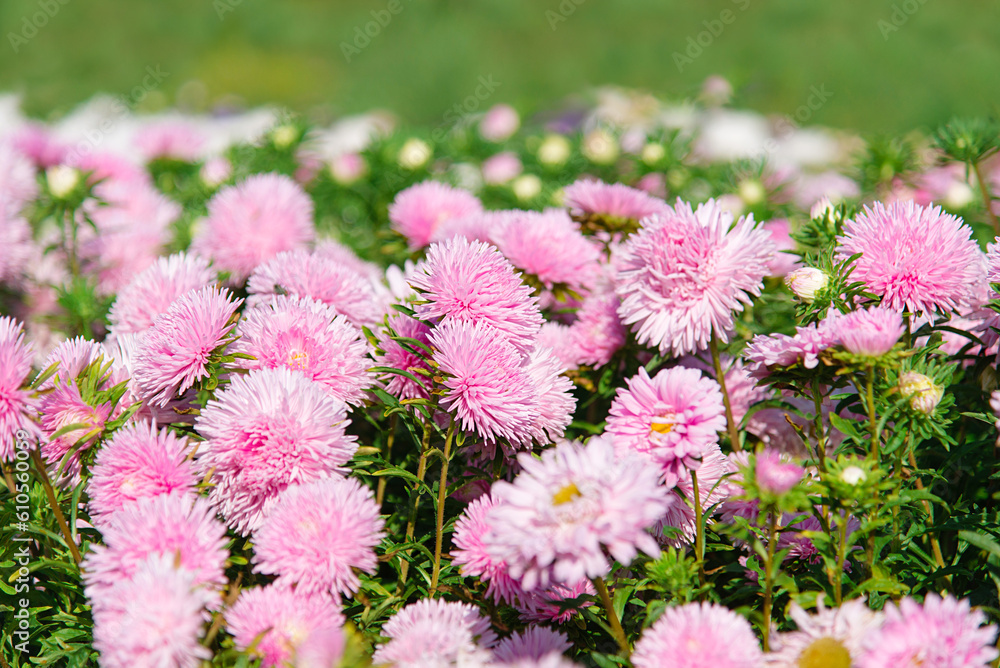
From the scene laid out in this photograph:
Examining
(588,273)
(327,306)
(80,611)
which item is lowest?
(80,611)

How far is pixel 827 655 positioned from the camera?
1004mm

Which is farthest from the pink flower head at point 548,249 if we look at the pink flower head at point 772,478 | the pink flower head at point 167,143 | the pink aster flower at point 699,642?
the pink flower head at point 167,143

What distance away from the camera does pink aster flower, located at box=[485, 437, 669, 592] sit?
940 mm

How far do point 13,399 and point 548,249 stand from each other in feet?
3.28

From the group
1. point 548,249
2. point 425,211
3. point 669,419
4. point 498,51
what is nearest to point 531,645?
point 669,419

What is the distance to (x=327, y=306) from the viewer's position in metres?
1.43

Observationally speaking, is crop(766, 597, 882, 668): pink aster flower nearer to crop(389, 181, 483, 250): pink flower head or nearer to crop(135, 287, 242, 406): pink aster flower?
crop(135, 287, 242, 406): pink aster flower

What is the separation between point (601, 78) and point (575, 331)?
8.15 m

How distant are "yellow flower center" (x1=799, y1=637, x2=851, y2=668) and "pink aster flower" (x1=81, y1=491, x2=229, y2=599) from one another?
0.79m

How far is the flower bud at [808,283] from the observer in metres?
1.33

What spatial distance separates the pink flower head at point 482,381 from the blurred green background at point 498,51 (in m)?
5.30

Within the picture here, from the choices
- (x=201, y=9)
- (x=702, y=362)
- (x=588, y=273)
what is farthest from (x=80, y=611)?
(x=201, y=9)

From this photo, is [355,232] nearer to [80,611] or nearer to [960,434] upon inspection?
[80,611]

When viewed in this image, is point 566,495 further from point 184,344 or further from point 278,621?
point 184,344
